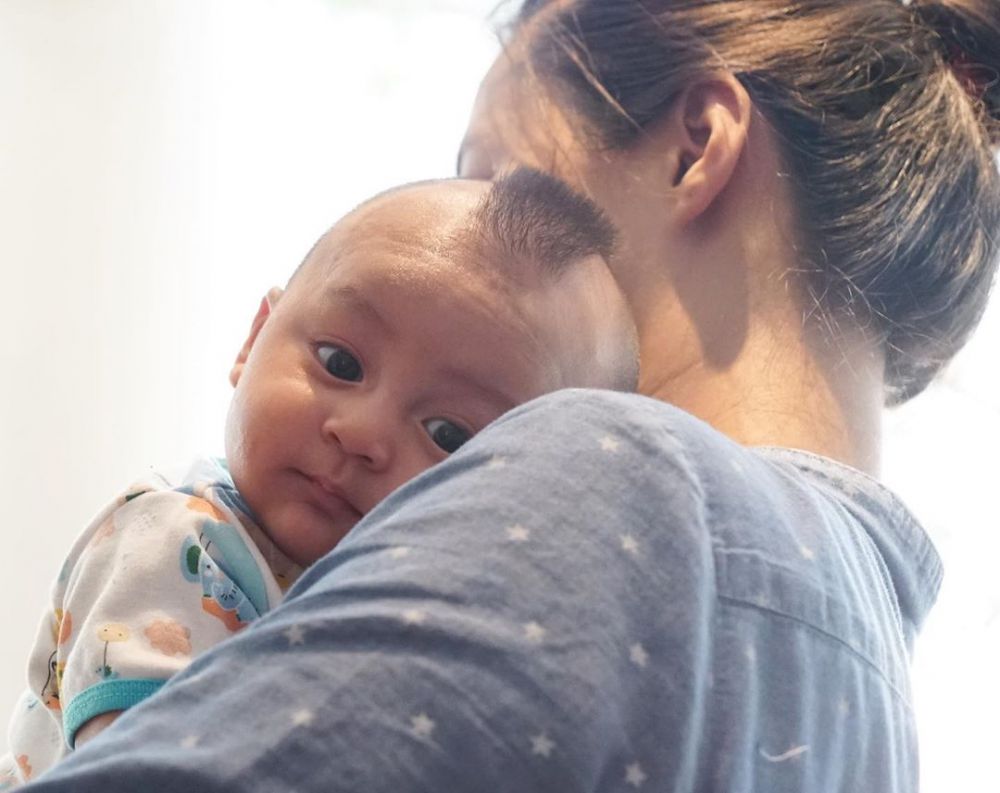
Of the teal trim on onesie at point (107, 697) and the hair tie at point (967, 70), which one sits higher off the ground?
the hair tie at point (967, 70)

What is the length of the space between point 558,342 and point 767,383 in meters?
0.14

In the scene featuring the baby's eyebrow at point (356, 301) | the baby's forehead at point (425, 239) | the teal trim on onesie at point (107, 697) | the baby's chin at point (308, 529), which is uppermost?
the baby's forehead at point (425, 239)

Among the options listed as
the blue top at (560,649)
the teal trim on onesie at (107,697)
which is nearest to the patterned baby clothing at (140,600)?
the teal trim on onesie at (107,697)

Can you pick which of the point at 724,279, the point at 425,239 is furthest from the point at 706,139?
the point at 425,239

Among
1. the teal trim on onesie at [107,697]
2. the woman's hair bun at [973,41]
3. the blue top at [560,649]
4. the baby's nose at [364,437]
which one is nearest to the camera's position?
the blue top at [560,649]

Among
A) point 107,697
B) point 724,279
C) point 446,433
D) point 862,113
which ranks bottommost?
point 107,697

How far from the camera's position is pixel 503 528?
439mm

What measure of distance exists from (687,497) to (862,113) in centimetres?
47

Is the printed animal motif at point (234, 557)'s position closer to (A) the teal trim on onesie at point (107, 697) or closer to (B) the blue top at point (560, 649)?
(A) the teal trim on onesie at point (107, 697)

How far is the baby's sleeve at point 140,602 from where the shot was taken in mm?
639

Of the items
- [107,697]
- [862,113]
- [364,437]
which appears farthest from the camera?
[862,113]

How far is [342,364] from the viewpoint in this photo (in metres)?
0.78

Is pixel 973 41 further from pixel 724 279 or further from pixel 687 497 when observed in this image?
pixel 687 497

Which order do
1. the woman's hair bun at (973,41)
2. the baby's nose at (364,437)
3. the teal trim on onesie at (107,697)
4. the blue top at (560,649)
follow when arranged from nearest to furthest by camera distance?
1. the blue top at (560,649)
2. the teal trim on onesie at (107,697)
3. the baby's nose at (364,437)
4. the woman's hair bun at (973,41)
